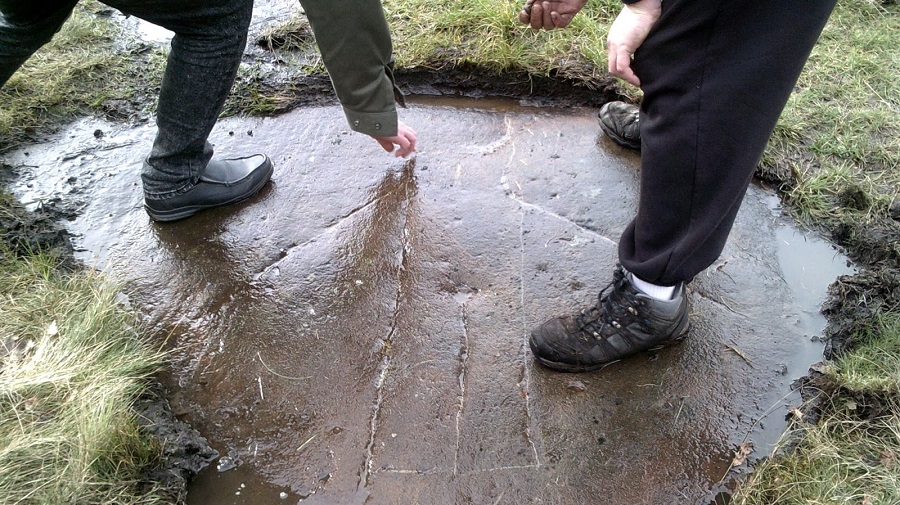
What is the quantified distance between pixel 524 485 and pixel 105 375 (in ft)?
4.22

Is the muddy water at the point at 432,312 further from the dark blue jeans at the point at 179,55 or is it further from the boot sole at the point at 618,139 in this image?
the dark blue jeans at the point at 179,55

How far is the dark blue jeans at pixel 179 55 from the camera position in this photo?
6.25 ft

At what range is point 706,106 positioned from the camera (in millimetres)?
1396

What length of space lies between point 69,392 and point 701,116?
187 cm

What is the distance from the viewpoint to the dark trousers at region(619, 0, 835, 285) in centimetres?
129

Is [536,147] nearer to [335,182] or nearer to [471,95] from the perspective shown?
[471,95]

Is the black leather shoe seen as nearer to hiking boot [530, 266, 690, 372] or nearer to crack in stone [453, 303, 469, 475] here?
crack in stone [453, 303, 469, 475]

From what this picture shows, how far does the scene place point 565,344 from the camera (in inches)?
75.5

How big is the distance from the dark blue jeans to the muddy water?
268mm

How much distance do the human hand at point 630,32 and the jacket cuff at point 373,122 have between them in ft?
2.49

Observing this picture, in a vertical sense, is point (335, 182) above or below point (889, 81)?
below

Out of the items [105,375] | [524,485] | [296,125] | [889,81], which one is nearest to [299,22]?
[296,125]

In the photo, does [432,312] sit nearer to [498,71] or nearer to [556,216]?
[556,216]

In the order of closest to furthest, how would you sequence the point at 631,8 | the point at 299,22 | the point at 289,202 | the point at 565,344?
the point at 631,8
the point at 565,344
the point at 289,202
the point at 299,22
